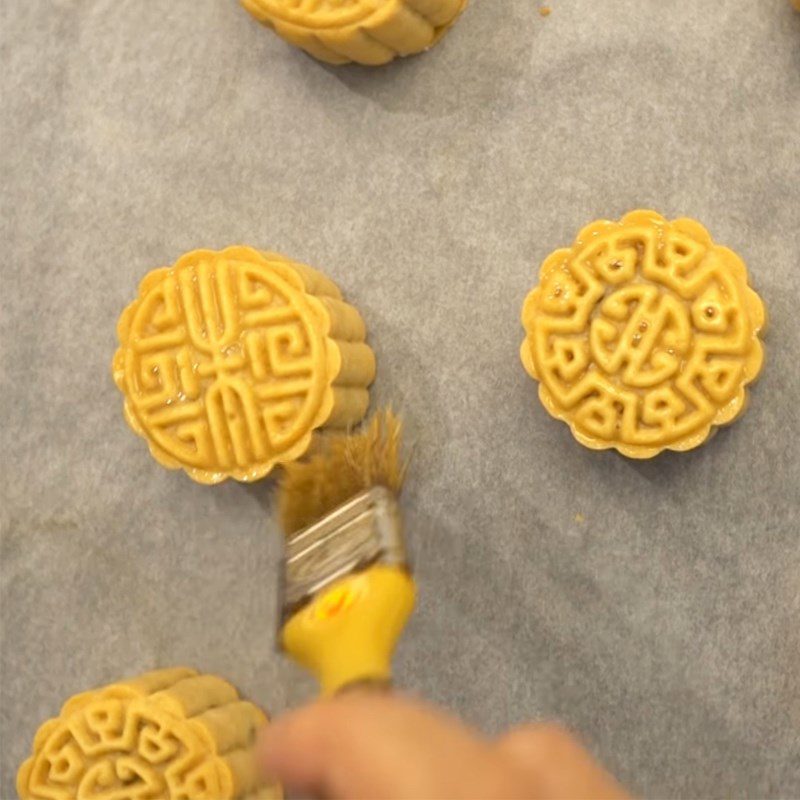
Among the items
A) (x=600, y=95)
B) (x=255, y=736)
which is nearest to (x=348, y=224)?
(x=600, y=95)

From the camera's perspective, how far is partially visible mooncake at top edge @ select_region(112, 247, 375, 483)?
1.46m

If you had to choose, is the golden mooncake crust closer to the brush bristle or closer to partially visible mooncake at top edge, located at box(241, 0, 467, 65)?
the brush bristle

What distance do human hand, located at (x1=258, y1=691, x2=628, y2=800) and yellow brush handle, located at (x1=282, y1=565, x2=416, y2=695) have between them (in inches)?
3.4

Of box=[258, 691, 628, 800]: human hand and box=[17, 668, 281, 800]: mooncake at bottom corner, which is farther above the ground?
box=[258, 691, 628, 800]: human hand

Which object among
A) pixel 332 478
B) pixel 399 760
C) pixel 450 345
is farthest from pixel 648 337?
pixel 399 760

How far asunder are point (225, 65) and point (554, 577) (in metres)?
1.03

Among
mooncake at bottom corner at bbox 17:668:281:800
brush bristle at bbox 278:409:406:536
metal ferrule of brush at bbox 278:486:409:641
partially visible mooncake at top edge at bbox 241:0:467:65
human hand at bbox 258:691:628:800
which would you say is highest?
partially visible mooncake at top edge at bbox 241:0:467:65

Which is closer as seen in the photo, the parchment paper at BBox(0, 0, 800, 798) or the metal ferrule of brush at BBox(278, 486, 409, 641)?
the metal ferrule of brush at BBox(278, 486, 409, 641)

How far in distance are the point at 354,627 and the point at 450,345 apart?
68 cm

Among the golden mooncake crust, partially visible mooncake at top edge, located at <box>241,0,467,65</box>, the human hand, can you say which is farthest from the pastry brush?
partially visible mooncake at top edge, located at <box>241,0,467,65</box>

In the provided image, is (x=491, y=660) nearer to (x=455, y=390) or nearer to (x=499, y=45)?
(x=455, y=390)

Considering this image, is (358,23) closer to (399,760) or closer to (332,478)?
(332,478)

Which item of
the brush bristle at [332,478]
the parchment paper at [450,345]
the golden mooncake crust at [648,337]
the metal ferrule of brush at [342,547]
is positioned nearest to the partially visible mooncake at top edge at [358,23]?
the parchment paper at [450,345]

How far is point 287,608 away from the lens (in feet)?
3.82
